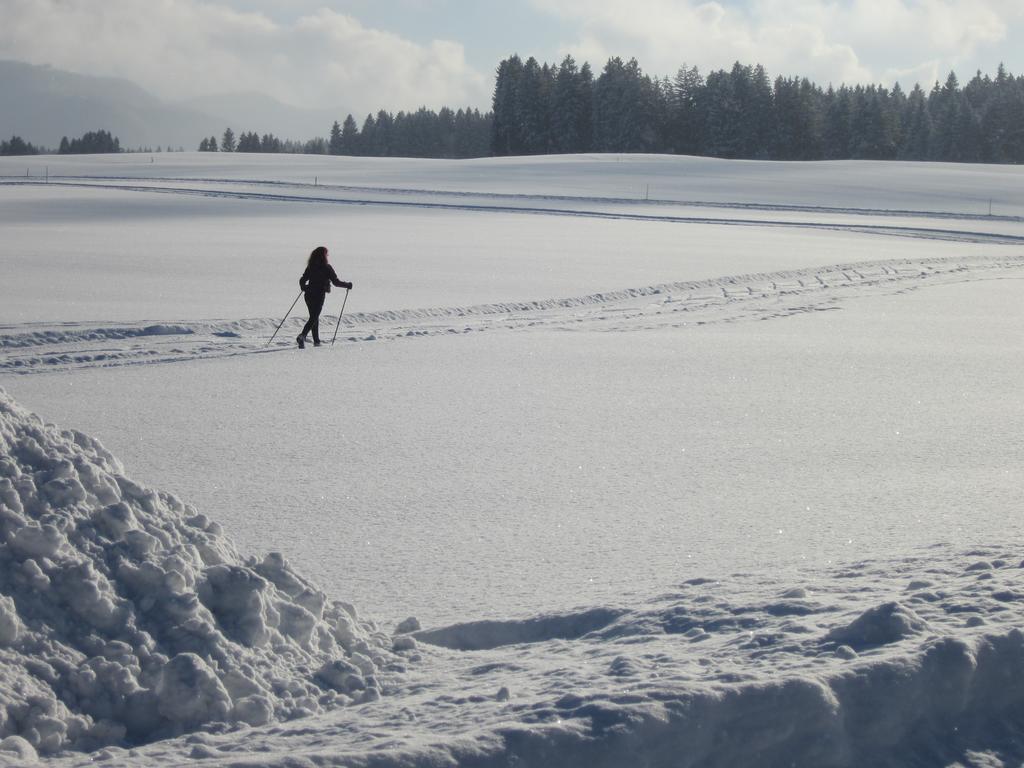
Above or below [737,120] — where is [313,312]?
below

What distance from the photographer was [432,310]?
583 inches

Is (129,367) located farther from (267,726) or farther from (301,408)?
(267,726)

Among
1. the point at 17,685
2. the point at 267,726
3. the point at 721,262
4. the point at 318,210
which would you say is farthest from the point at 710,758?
the point at 318,210

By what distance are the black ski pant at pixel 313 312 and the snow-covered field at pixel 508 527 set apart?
0.33 metres

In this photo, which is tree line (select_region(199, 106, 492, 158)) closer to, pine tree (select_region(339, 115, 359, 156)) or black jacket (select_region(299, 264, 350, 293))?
pine tree (select_region(339, 115, 359, 156))

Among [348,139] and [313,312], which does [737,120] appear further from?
[313,312]

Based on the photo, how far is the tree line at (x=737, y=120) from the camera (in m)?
86.9

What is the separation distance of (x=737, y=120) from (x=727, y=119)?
79cm

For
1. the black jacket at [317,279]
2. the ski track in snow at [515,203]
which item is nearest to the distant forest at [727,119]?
the ski track in snow at [515,203]

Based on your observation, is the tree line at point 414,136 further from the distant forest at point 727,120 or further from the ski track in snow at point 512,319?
the ski track in snow at point 512,319

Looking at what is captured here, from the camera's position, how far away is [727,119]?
86938 millimetres

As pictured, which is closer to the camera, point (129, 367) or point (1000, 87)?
point (129, 367)

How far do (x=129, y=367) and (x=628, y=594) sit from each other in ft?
23.8

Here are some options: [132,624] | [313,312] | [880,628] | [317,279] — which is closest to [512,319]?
[317,279]
